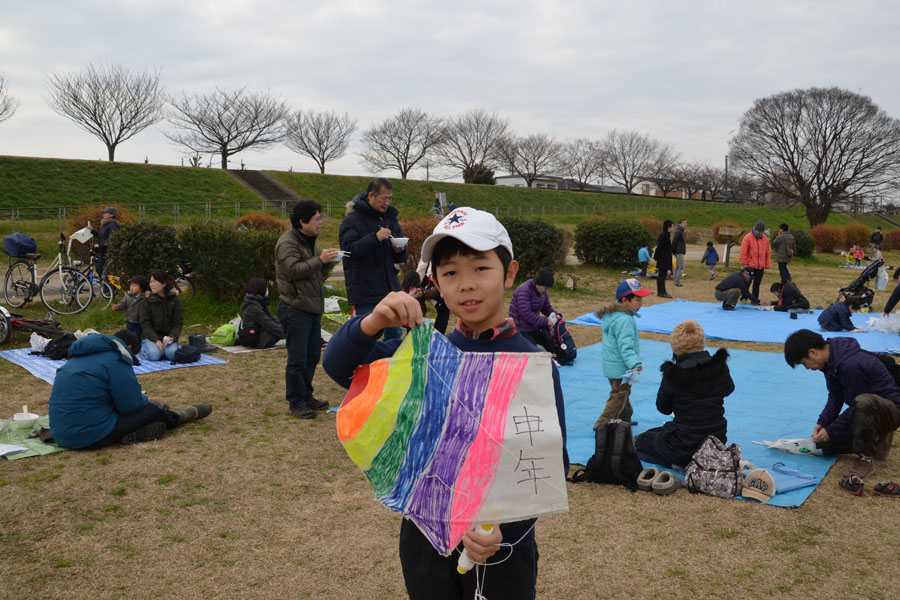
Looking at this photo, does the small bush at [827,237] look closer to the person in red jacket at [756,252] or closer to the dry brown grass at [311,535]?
the person in red jacket at [756,252]

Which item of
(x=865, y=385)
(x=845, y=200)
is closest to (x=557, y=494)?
(x=865, y=385)

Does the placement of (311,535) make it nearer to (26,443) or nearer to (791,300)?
(26,443)

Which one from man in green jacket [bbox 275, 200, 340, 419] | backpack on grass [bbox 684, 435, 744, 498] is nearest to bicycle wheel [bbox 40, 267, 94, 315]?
man in green jacket [bbox 275, 200, 340, 419]

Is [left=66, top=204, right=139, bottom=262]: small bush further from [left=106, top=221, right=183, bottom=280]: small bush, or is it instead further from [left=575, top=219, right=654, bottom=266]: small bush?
[left=575, top=219, right=654, bottom=266]: small bush

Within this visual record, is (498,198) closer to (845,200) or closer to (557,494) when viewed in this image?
(845,200)

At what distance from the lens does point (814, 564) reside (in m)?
3.63

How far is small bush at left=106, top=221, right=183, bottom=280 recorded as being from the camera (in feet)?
36.1

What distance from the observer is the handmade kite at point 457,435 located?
1.55 m

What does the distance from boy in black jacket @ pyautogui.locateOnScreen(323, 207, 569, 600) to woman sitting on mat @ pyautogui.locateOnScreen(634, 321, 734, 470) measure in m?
3.29

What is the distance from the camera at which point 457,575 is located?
1.88 meters

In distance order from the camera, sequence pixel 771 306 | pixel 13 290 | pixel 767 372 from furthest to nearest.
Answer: pixel 771 306 → pixel 13 290 → pixel 767 372

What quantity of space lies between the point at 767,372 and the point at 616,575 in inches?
226

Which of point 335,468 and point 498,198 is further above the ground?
point 498,198

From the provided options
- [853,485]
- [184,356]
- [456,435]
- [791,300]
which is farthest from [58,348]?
[791,300]
